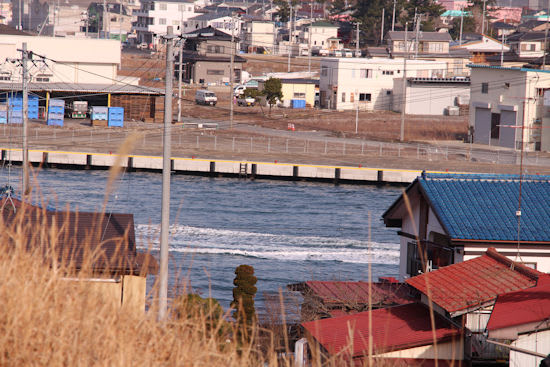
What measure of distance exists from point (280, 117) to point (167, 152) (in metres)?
34.1

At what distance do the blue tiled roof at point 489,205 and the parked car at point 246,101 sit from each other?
1427 inches

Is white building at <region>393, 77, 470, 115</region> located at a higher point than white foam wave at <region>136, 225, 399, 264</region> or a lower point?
higher

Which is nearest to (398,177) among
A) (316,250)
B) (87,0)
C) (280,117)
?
(316,250)

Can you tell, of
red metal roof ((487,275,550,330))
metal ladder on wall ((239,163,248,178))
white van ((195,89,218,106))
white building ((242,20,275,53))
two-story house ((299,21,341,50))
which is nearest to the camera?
red metal roof ((487,275,550,330))

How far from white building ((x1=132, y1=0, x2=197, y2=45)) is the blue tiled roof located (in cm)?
7320

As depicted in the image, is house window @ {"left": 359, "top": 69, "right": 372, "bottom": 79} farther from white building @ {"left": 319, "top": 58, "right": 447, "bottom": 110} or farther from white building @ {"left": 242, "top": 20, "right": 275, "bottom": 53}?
white building @ {"left": 242, "top": 20, "right": 275, "bottom": 53}

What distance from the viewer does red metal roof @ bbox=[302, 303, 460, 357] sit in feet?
24.3

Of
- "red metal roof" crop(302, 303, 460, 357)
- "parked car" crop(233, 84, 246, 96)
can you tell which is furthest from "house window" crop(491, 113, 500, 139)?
"red metal roof" crop(302, 303, 460, 357)

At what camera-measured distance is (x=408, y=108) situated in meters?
45.9

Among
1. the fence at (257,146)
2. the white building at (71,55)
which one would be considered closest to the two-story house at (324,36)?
the white building at (71,55)

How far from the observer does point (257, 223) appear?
2347 centimetres

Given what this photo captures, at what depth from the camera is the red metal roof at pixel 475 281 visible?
25.2ft

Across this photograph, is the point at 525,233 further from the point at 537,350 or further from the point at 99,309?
the point at 99,309

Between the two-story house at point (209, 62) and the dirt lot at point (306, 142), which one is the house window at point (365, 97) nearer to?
the dirt lot at point (306, 142)
